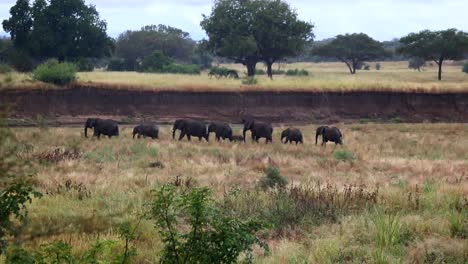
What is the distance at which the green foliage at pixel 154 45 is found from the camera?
288 ft

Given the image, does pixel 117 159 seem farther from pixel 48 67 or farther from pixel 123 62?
pixel 123 62

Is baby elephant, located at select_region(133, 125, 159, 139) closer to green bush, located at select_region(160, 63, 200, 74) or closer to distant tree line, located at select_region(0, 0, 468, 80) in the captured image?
distant tree line, located at select_region(0, 0, 468, 80)

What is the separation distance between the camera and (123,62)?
77812 mm

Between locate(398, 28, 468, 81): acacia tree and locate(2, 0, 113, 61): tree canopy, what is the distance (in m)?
29.9

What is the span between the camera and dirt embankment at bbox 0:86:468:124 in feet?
134

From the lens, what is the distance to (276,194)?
518 inches

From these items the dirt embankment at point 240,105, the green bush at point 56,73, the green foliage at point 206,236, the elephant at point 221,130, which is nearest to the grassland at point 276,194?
the green foliage at point 206,236

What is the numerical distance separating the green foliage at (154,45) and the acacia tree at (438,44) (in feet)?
96.7

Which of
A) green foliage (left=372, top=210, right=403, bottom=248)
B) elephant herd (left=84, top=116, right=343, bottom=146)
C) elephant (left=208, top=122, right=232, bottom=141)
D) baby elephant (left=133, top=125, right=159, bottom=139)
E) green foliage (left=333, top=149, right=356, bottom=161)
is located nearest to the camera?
green foliage (left=372, top=210, right=403, bottom=248)

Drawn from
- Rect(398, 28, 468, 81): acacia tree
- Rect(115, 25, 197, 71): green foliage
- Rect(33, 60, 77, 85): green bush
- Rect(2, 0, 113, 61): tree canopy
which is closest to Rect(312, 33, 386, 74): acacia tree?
Rect(398, 28, 468, 81): acacia tree

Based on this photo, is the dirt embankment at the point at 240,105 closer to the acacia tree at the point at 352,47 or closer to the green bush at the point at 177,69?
the green bush at the point at 177,69

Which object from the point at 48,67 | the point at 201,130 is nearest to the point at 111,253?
the point at 201,130

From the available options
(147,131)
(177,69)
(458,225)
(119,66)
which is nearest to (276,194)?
(458,225)

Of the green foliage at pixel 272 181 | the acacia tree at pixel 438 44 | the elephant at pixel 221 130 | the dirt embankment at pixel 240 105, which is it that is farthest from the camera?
the acacia tree at pixel 438 44
